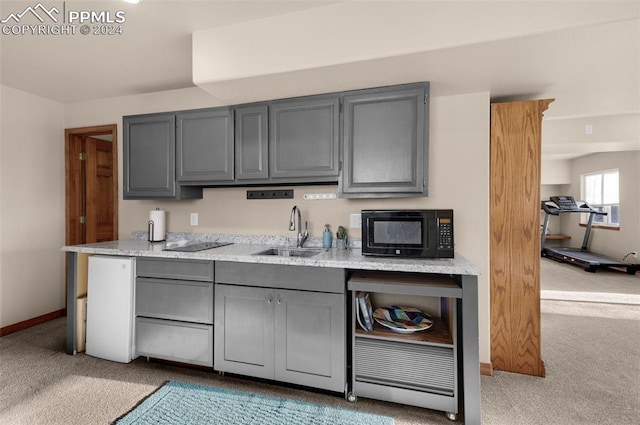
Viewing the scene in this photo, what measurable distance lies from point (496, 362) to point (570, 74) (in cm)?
214

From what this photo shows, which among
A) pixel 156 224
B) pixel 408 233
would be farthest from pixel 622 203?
pixel 156 224

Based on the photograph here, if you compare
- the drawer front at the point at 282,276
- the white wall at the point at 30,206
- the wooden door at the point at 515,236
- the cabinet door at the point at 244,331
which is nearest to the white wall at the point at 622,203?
the wooden door at the point at 515,236

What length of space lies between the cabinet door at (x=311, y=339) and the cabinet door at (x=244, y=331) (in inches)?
2.8

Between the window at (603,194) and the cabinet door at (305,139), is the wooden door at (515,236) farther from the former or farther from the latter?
the window at (603,194)

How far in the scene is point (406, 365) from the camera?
183 centimetres

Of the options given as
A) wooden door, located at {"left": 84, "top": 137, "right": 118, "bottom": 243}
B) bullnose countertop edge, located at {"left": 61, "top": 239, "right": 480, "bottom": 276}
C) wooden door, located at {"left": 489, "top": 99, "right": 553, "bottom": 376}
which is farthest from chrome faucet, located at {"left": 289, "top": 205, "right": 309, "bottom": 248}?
wooden door, located at {"left": 84, "top": 137, "right": 118, "bottom": 243}

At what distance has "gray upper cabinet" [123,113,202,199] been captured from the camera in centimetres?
270

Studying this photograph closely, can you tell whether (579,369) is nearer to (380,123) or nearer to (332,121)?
(380,123)

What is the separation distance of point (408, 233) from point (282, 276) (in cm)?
90

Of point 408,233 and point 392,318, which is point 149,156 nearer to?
point 408,233

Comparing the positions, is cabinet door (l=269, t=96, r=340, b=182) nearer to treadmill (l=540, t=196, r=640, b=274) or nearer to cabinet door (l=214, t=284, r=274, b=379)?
cabinet door (l=214, t=284, r=274, b=379)

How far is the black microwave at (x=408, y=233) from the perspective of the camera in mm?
2004

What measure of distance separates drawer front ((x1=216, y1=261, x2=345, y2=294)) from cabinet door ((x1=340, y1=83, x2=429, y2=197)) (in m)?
0.66

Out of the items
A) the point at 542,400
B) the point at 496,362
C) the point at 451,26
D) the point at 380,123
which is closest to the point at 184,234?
the point at 380,123
